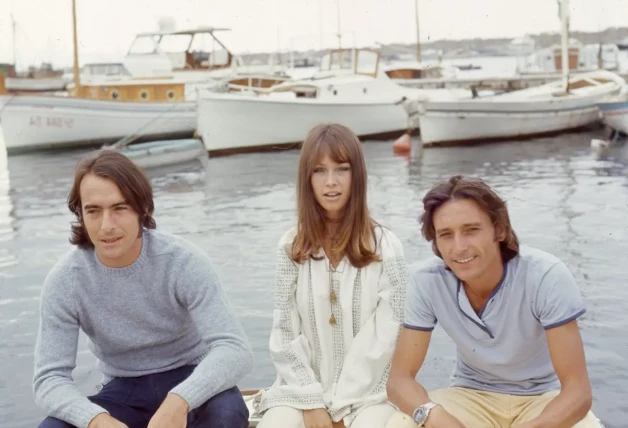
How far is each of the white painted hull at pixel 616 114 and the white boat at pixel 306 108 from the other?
467 cm

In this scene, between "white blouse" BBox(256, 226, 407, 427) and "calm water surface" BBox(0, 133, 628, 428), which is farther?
"calm water surface" BBox(0, 133, 628, 428)

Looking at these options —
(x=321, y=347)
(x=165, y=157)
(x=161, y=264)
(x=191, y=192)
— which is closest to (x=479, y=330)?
(x=321, y=347)

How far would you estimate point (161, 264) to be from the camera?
10.2 ft

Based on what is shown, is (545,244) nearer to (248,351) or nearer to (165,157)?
(248,351)

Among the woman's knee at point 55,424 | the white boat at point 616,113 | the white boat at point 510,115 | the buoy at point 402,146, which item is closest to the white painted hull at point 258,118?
the buoy at point 402,146

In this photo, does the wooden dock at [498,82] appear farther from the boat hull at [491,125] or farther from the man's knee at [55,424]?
the man's knee at [55,424]

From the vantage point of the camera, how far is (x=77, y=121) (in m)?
23.6

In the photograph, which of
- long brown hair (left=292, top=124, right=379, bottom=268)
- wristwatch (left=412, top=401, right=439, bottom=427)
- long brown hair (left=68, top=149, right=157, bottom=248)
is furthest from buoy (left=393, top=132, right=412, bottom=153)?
wristwatch (left=412, top=401, right=439, bottom=427)

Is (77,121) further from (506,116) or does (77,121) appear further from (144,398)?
(144,398)

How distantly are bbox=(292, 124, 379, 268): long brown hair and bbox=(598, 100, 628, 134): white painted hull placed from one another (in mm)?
18435

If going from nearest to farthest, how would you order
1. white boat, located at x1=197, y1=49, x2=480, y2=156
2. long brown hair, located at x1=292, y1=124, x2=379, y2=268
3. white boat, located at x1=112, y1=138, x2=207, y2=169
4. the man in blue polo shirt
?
1. the man in blue polo shirt
2. long brown hair, located at x1=292, y1=124, x2=379, y2=268
3. white boat, located at x1=112, y1=138, x2=207, y2=169
4. white boat, located at x1=197, y1=49, x2=480, y2=156

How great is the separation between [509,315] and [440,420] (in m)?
0.44

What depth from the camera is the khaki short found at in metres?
2.89

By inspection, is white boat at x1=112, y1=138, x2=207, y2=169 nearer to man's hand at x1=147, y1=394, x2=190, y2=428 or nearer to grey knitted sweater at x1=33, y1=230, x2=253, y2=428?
grey knitted sweater at x1=33, y1=230, x2=253, y2=428
